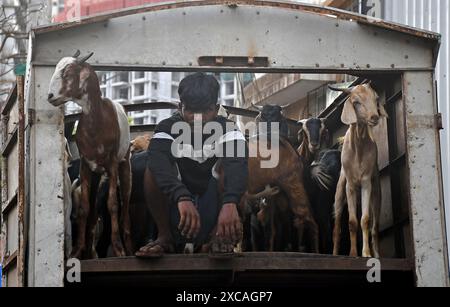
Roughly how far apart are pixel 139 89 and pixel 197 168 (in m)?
80.1

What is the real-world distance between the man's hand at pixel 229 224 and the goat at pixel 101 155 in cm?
97

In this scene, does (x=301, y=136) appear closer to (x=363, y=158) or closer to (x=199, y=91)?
(x=363, y=158)

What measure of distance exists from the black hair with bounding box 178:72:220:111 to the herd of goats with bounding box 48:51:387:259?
62 centimetres

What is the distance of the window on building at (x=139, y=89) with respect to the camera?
87.6 meters

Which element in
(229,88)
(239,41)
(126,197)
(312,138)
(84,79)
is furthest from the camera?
(229,88)

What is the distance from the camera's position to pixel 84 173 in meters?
8.80

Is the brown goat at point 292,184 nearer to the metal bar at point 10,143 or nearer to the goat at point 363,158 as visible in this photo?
the goat at point 363,158

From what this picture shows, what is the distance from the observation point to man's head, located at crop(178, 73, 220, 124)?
345 inches

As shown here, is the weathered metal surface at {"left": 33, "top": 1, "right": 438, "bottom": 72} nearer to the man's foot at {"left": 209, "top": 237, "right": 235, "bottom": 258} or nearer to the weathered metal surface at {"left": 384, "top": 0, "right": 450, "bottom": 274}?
the man's foot at {"left": 209, "top": 237, "right": 235, "bottom": 258}

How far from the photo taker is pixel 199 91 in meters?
8.76

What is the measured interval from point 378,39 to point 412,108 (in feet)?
2.15

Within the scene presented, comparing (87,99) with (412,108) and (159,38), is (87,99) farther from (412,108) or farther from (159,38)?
(412,108)

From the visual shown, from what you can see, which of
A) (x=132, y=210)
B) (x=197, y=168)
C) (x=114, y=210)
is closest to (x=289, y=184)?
(x=197, y=168)

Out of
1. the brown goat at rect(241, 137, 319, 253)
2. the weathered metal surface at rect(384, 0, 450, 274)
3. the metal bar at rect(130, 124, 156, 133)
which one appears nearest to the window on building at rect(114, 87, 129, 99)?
the weathered metal surface at rect(384, 0, 450, 274)
